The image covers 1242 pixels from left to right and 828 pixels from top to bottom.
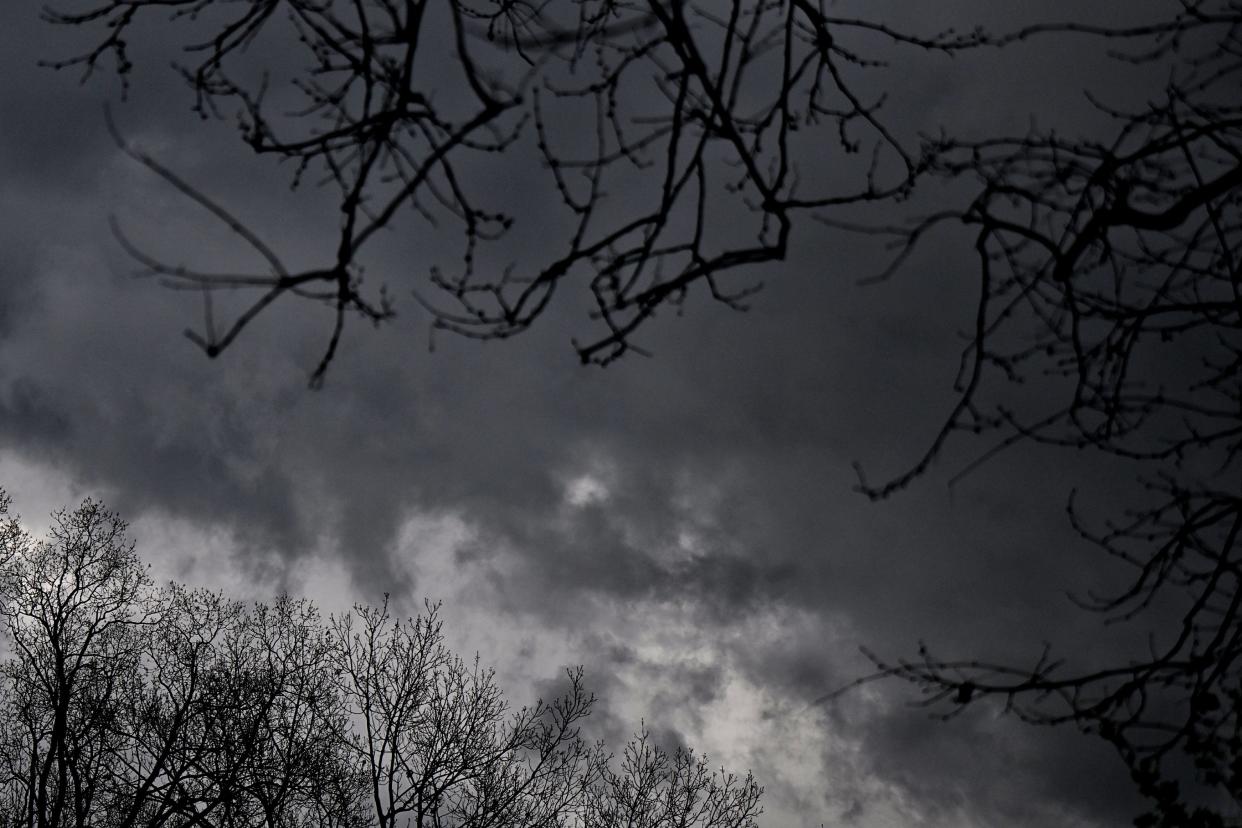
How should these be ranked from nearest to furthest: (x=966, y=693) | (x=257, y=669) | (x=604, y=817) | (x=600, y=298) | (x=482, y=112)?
(x=482, y=112) < (x=600, y=298) < (x=966, y=693) < (x=257, y=669) < (x=604, y=817)

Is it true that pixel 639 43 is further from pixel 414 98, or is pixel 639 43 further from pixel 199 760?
pixel 199 760

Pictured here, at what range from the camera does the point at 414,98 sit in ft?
8.36

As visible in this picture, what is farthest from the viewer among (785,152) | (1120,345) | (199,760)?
(199,760)

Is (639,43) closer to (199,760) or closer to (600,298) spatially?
(600,298)

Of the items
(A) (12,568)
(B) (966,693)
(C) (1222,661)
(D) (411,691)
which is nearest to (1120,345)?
(C) (1222,661)

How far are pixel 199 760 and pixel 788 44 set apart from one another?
16.8m

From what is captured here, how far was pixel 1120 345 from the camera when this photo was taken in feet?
12.3

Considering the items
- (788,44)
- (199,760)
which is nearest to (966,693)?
(788,44)

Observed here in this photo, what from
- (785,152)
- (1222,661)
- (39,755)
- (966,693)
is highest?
(39,755)

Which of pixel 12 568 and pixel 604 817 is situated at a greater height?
pixel 12 568

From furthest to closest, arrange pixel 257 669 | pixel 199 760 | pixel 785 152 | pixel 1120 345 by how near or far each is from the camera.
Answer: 1. pixel 257 669
2. pixel 199 760
3. pixel 1120 345
4. pixel 785 152

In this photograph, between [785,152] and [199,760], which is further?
[199,760]

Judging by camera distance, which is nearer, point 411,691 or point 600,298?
point 600,298

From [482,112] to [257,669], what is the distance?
56.9 feet
